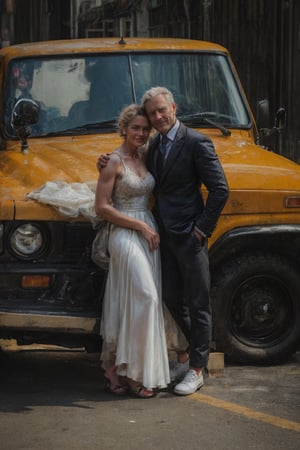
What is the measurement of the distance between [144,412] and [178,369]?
806mm

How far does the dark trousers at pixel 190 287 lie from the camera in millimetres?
8031

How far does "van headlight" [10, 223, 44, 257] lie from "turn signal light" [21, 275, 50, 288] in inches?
5.5

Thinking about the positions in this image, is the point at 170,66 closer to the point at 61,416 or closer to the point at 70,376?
the point at 70,376

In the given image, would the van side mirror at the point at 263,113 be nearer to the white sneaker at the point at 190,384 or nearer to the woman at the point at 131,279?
the woman at the point at 131,279

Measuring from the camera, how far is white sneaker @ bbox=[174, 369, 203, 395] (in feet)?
26.5

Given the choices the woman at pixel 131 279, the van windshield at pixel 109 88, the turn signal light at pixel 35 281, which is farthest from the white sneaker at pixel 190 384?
the van windshield at pixel 109 88

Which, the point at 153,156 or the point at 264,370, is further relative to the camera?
the point at 264,370

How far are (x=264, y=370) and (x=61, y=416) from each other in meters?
1.79

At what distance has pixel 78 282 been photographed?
8.11 metres

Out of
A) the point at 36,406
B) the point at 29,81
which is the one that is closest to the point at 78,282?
the point at 36,406

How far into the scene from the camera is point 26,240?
26.6ft

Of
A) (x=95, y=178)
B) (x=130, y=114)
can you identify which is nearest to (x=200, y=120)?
(x=95, y=178)

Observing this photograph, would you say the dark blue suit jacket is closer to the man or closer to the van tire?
the man

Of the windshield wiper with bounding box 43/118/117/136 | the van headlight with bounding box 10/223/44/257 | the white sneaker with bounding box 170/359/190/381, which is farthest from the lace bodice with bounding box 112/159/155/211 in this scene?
the windshield wiper with bounding box 43/118/117/136
